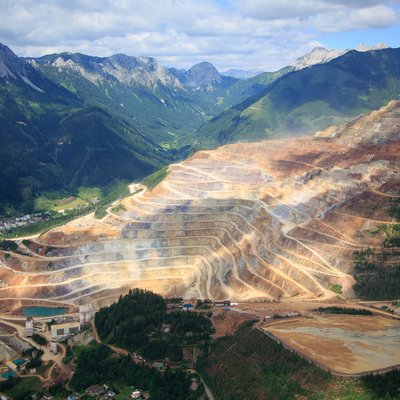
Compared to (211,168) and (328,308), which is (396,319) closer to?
(328,308)

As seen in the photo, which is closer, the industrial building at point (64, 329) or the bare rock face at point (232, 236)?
the industrial building at point (64, 329)

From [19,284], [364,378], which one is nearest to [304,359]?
[364,378]

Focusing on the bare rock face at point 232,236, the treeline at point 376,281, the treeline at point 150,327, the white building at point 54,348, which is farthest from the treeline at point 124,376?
the treeline at point 376,281

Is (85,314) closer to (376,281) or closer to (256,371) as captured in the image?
(256,371)

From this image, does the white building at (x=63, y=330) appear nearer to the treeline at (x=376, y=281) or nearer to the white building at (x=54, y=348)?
the white building at (x=54, y=348)

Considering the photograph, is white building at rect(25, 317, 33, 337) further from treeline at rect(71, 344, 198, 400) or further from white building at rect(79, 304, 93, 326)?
treeline at rect(71, 344, 198, 400)

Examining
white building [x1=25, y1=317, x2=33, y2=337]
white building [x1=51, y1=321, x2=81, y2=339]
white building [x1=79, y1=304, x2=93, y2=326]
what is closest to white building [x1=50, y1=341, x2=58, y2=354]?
white building [x1=51, y1=321, x2=81, y2=339]
